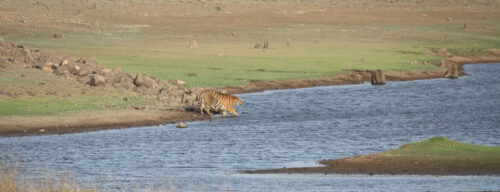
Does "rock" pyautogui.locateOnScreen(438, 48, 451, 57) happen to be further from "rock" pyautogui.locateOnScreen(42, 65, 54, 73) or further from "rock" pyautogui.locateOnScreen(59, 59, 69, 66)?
"rock" pyautogui.locateOnScreen(42, 65, 54, 73)

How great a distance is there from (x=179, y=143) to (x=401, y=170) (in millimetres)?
9811

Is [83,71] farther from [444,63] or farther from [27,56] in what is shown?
[444,63]

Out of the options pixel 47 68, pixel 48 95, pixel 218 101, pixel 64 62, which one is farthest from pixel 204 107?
pixel 47 68

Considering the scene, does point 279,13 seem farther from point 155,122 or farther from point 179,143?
point 179,143

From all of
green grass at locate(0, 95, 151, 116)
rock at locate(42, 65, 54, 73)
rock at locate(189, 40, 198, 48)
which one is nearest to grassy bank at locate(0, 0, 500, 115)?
green grass at locate(0, 95, 151, 116)

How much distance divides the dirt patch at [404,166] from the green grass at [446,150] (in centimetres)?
39

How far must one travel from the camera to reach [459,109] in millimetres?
42719

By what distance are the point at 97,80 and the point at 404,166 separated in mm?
21358

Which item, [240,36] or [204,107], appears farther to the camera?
[240,36]

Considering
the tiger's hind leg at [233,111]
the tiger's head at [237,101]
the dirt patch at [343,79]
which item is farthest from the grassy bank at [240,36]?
the tiger's head at [237,101]

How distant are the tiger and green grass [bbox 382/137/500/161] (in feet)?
45.2

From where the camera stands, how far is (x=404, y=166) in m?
25.2

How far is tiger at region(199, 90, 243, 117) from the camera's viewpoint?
39812 mm

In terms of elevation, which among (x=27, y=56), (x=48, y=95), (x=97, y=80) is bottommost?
(x=48, y=95)
